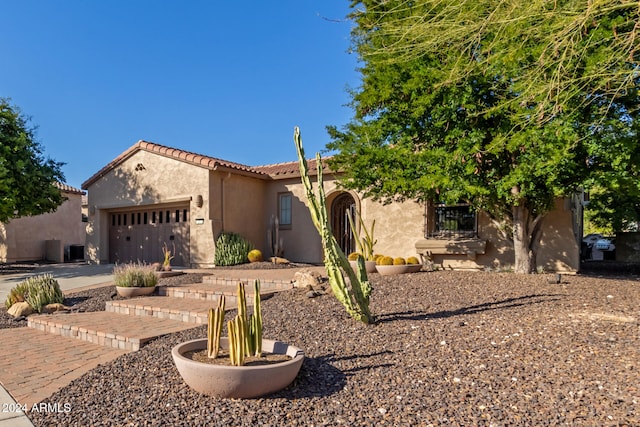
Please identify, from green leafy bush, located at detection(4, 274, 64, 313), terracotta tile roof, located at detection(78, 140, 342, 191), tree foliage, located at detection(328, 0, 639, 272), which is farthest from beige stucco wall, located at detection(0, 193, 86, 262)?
tree foliage, located at detection(328, 0, 639, 272)

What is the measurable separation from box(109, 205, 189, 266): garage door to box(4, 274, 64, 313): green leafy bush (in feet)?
20.3

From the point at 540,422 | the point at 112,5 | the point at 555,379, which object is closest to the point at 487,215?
the point at 555,379

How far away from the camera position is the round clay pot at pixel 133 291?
355 inches

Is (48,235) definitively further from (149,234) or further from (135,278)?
(135,278)

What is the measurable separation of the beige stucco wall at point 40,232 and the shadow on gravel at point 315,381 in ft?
71.6

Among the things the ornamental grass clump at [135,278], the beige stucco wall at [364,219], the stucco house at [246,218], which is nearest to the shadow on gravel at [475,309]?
the stucco house at [246,218]

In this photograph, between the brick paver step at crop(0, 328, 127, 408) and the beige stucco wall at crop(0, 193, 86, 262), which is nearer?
the brick paver step at crop(0, 328, 127, 408)

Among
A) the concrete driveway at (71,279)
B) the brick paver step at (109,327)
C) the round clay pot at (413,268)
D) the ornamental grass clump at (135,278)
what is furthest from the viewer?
the concrete driveway at (71,279)

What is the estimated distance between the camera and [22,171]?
49.5 ft

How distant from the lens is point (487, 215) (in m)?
10.8

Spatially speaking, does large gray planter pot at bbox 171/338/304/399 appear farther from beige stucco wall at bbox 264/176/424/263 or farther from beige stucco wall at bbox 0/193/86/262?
beige stucco wall at bbox 0/193/86/262

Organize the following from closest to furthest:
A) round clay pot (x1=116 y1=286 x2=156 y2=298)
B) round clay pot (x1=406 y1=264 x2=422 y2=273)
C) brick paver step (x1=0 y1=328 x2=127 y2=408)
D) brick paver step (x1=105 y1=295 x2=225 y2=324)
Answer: brick paver step (x1=0 y1=328 x2=127 y2=408) < brick paver step (x1=105 y1=295 x2=225 y2=324) < round clay pot (x1=116 y1=286 x2=156 y2=298) < round clay pot (x1=406 y1=264 x2=422 y2=273)

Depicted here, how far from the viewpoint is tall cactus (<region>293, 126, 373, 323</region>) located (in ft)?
16.1

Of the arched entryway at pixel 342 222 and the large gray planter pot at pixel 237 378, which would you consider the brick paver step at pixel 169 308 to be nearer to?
the large gray planter pot at pixel 237 378
